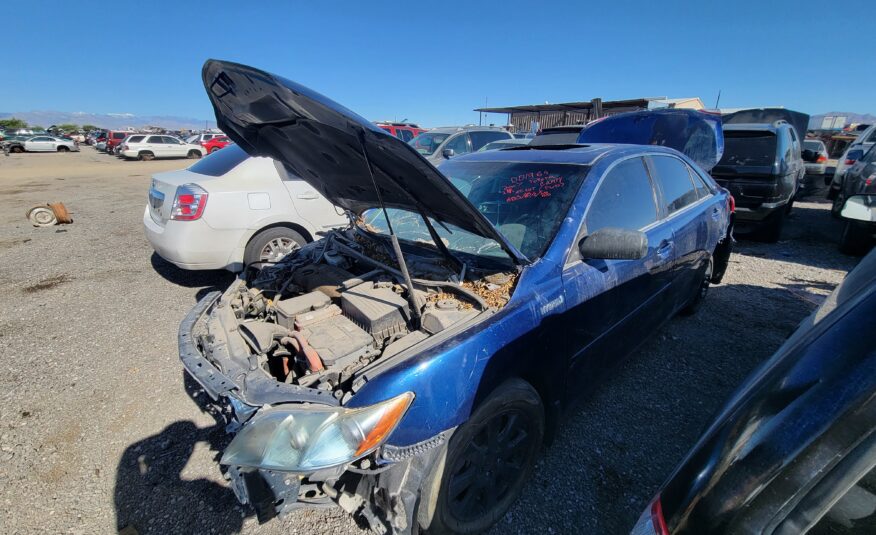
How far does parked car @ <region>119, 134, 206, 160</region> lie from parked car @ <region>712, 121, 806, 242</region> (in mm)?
29436

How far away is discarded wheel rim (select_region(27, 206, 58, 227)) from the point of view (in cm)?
732

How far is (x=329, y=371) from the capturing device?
1.47 meters

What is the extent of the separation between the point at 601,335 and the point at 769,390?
135cm

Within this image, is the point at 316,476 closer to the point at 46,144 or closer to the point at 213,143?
the point at 213,143

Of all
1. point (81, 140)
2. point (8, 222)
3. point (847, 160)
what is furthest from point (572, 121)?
point (81, 140)

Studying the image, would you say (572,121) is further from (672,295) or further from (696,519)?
(696,519)

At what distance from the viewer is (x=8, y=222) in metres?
7.78

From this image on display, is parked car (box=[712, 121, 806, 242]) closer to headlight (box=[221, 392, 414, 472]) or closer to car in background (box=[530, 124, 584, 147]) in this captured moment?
car in background (box=[530, 124, 584, 147])

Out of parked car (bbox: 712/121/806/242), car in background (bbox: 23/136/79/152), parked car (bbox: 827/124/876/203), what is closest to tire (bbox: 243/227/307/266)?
parked car (bbox: 712/121/806/242)

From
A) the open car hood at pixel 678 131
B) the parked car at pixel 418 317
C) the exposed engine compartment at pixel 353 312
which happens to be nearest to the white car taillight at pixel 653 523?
the parked car at pixel 418 317

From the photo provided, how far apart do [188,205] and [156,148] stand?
2753 centimetres

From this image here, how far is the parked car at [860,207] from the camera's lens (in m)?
4.96

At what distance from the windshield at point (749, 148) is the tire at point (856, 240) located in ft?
4.67

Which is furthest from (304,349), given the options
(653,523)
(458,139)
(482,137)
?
(482,137)
